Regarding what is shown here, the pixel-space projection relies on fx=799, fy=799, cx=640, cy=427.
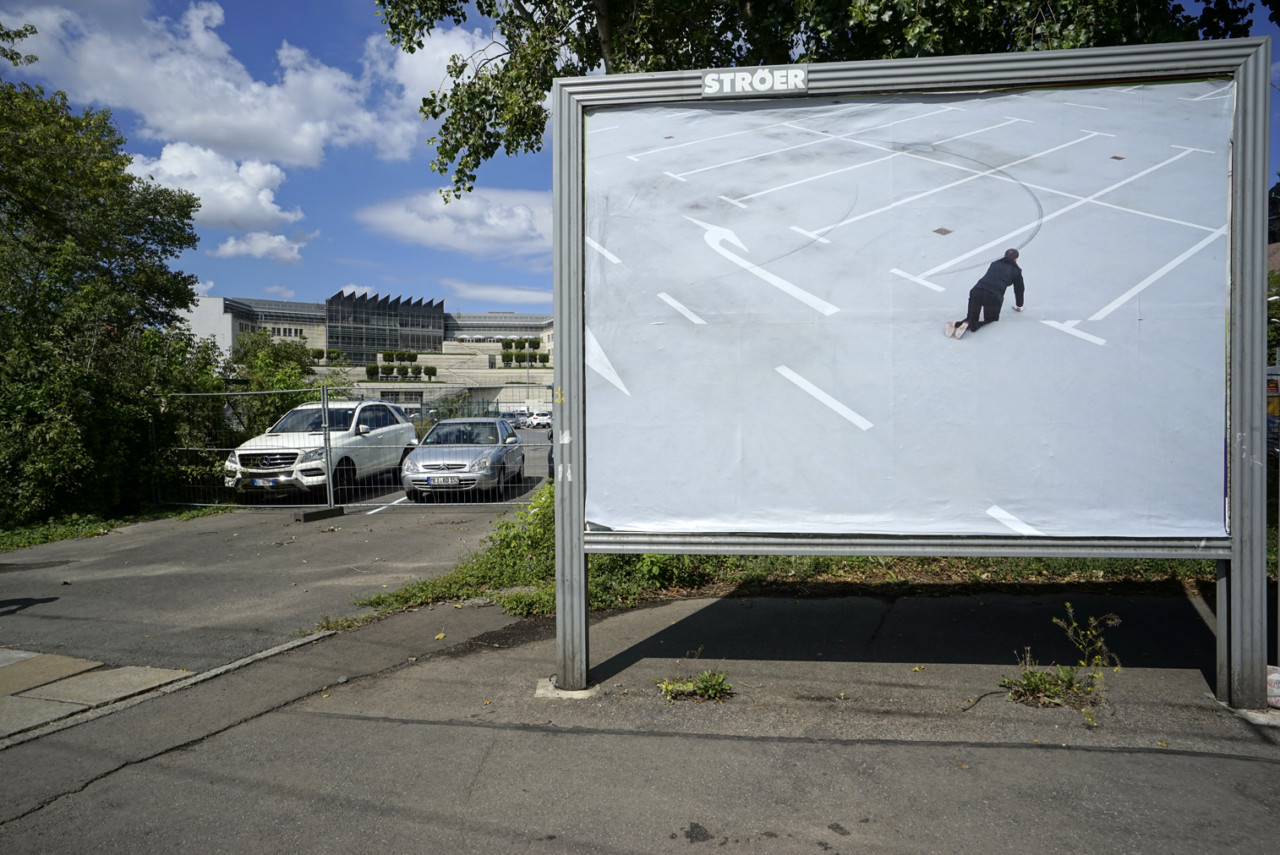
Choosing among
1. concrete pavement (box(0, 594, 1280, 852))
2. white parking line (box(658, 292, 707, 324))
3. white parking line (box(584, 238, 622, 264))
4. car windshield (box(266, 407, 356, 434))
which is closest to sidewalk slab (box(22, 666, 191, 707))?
concrete pavement (box(0, 594, 1280, 852))

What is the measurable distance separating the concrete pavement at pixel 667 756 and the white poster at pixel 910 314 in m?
1.06

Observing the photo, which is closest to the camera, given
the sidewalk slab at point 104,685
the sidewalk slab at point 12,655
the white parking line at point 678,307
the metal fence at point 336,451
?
the white parking line at point 678,307

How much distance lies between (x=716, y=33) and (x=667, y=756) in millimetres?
10344

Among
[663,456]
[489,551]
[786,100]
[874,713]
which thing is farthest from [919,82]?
[489,551]

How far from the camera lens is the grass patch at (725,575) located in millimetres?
7105

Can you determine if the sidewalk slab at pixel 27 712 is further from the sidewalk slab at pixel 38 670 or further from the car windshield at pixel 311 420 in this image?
the car windshield at pixel 311 420

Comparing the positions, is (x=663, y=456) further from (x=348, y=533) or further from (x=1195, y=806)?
(x=348, y=533)

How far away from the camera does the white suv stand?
13.5 meters

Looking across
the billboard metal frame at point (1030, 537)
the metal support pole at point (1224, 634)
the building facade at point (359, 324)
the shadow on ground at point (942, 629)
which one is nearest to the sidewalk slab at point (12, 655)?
the billboard metal frame at point (1030, 537)

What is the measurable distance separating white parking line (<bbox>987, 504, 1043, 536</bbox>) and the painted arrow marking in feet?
4.77

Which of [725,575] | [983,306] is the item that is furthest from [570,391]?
[725,575]

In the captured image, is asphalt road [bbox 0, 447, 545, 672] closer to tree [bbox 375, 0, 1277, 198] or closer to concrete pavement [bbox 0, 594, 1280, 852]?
concrete pavement [bbox 0, 594, 1280, 852]

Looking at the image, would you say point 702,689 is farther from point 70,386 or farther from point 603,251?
point 70,386

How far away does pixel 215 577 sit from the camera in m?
8.52
